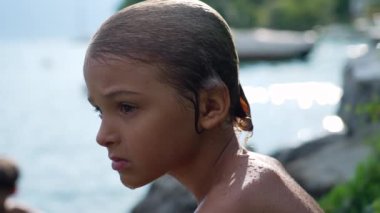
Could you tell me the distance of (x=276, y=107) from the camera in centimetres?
2408

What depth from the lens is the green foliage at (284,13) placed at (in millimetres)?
60812

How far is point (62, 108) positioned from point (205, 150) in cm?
2742

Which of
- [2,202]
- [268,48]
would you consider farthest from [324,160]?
[268,48]

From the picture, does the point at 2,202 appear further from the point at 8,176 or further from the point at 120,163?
the point at 120,163

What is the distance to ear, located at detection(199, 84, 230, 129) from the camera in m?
2.25

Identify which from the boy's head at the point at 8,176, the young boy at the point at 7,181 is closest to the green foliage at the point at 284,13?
the young boy at the point at 7,181

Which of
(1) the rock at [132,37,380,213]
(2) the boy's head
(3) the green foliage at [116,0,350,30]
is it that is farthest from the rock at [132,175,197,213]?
(3) the green foliage at [116,0,350,30]

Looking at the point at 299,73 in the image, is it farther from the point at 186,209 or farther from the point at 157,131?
the point at 157,131

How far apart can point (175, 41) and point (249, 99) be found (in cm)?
972

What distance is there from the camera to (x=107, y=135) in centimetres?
224

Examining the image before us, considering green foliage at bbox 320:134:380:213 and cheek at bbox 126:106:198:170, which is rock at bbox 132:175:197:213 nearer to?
green foliage at bbox 320:134:380:213

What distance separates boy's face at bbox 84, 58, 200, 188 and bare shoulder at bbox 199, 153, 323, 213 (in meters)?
0.12

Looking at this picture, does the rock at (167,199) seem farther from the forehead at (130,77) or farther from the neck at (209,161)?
the forehead at (130,77)

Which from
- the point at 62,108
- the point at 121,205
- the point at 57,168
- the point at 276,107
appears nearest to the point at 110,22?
the point at 121,205
